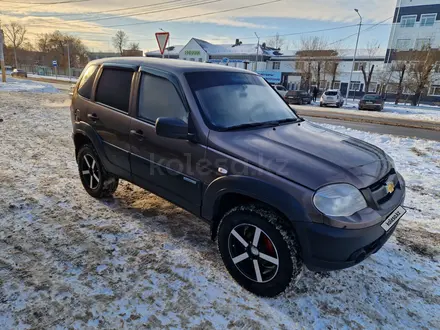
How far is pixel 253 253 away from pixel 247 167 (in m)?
0.76

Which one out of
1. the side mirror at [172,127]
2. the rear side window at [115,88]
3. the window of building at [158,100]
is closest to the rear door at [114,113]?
the rear side window at [115,88]

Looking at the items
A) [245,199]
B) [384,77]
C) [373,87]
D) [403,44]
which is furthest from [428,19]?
[245,199]

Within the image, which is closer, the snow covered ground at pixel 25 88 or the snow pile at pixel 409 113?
the snow pile at pixel 409 113

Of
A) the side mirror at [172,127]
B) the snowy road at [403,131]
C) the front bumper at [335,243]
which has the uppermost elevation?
the side mirror at [172,127]

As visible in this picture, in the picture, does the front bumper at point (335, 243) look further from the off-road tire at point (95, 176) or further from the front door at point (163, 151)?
the off-road tire at point (95, 176)

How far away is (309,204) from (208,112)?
52.3 inches

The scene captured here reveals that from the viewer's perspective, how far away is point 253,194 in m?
2.44

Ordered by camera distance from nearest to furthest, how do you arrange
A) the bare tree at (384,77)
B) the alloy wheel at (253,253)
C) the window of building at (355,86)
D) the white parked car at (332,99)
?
the alloy wheel at (253,253)
the white parked car at (332,99)
the bare tree at (384,77)
the window of building at (355,86)

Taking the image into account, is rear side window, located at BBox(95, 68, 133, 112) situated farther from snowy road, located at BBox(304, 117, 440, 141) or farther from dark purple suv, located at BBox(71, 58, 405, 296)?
snowy road, located at BBox(304, 117, 440, 141)

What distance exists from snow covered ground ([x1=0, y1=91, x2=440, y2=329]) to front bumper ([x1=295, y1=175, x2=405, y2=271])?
0.53m

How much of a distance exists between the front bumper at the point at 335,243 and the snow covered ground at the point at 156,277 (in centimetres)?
53

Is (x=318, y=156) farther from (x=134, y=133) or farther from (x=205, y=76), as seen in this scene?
(x=134, y=133)

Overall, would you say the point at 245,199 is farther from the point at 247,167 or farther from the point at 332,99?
the point at 332,99

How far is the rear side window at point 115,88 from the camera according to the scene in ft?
11.8
